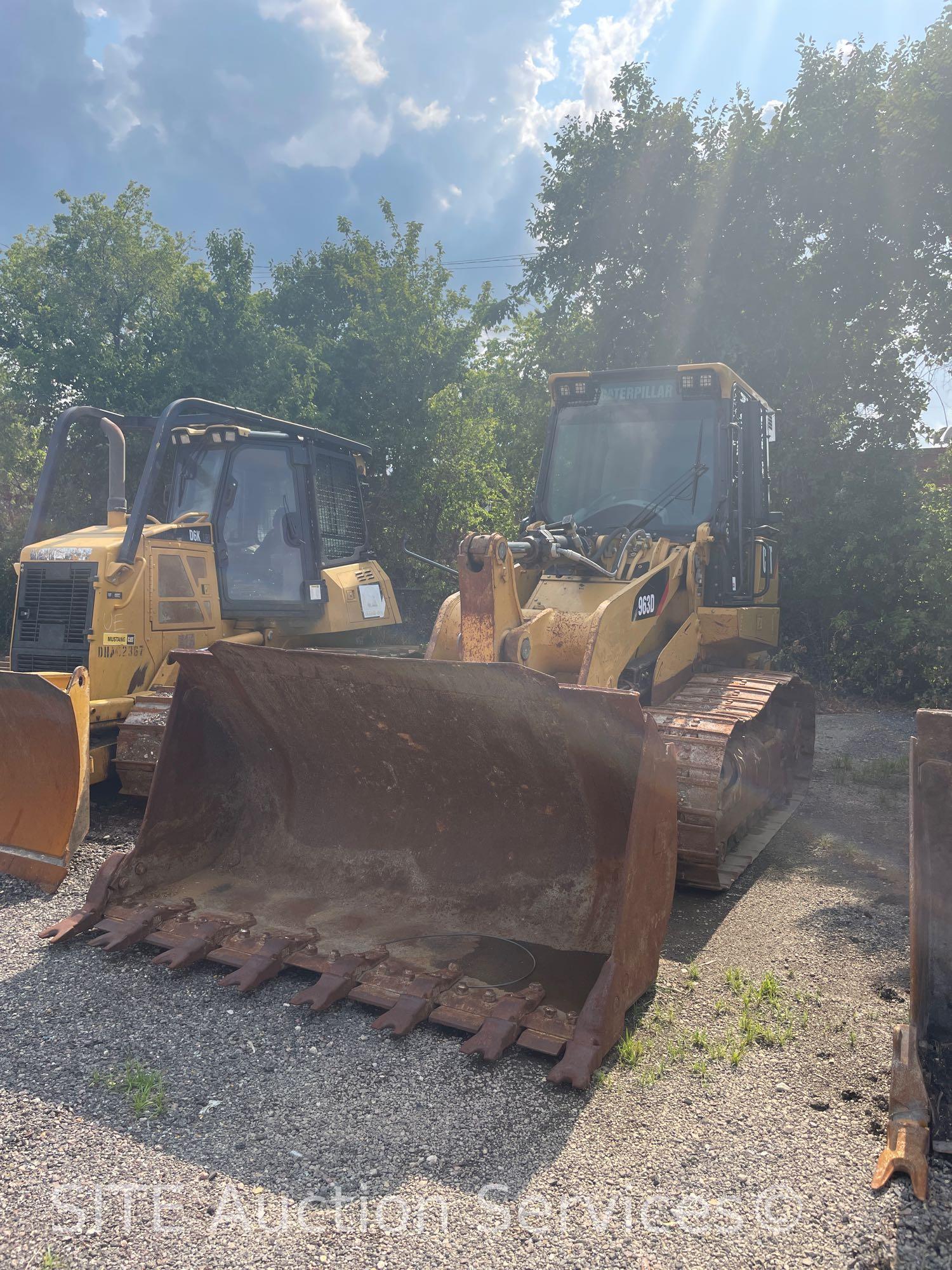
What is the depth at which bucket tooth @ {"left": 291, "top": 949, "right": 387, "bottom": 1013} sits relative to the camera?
3.43m

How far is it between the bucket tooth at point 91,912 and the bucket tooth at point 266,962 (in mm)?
753

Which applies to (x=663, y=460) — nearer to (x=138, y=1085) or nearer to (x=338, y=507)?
(x=338, y=507)

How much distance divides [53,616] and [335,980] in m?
4.01

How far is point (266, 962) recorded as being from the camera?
11.9 ft

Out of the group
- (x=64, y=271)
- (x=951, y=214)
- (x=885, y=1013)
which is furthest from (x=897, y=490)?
(x=64, y=271)

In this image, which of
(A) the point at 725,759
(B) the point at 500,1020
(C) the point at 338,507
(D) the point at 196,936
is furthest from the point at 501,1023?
(C) the point at 338,507

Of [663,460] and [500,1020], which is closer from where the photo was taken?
[500,1020]

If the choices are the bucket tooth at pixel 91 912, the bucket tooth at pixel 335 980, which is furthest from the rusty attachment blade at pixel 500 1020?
the bucket tooth at pixel 91 912

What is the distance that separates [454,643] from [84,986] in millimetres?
2738

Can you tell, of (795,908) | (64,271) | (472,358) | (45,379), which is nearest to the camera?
(795,908)

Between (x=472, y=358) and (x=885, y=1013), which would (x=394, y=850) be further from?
(x=472, y=358)

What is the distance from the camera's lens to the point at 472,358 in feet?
52.2

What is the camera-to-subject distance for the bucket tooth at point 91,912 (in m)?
4.02

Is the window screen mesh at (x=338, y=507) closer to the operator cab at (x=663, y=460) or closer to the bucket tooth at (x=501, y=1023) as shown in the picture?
the operator cab at (x=663, y=460)
